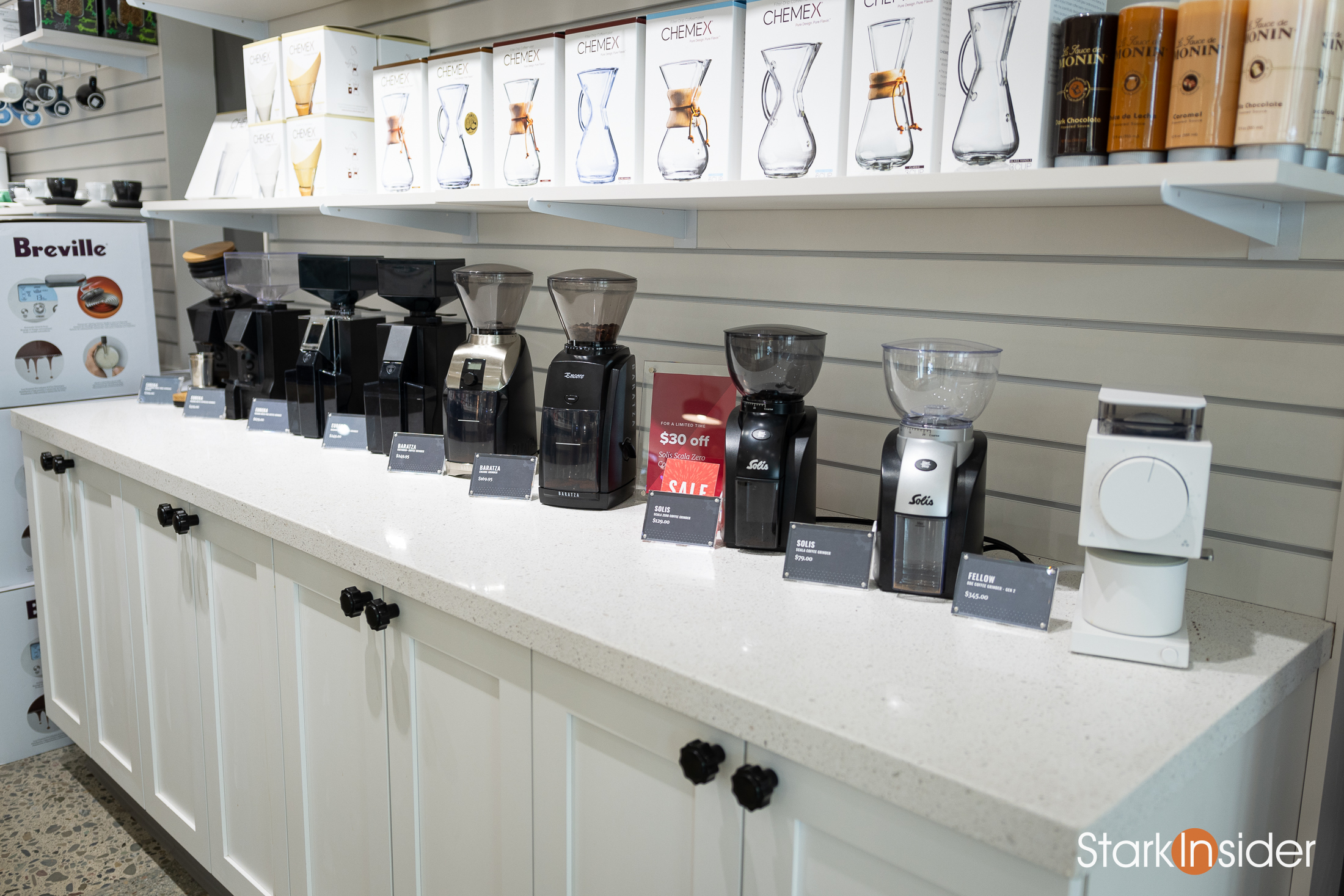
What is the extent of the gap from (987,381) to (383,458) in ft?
4.28

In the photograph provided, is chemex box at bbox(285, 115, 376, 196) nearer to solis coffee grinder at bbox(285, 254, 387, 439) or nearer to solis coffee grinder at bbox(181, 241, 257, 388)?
solis coffee grinder at bbox(285, 254, 387, 439)

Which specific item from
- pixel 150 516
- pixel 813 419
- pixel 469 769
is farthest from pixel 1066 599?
pixel 150 516

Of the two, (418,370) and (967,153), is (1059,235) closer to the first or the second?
(967,153)

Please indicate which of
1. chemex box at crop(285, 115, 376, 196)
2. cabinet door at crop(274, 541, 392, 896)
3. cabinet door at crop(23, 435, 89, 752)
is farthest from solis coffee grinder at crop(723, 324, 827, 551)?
cabinet door at crop(23, 435, 89, 752)

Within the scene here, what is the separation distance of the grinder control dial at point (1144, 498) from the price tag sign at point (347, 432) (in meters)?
1.58

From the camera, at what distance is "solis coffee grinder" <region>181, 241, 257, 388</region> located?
101 inches

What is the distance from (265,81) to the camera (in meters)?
2.36

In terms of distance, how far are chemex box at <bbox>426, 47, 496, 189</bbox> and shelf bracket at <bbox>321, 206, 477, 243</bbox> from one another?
1.01 ft

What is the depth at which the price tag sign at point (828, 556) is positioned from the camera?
1.34 m

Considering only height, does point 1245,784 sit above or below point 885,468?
below

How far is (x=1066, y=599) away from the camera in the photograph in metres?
1.31

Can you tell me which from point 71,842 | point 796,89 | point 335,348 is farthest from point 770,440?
point 71,842

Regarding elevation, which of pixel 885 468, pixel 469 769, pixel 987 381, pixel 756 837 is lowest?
pixel 469 769

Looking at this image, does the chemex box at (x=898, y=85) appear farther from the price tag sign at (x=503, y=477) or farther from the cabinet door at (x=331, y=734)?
the cabinet door at (x=331, y=734)
